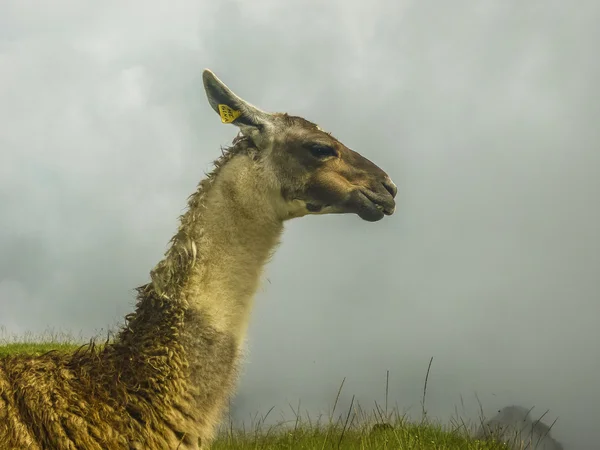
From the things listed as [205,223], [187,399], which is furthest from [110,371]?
[205,223]

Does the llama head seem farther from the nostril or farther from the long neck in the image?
the long neck

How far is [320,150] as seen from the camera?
16.3 feet

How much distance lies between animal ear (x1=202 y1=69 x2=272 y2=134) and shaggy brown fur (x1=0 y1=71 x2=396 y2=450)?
Result: 0.06 feet

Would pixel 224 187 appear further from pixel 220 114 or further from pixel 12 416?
pixel 12 416

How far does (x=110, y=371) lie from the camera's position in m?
3.85

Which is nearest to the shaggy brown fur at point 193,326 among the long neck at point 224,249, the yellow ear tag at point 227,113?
the long neck at point 224,249

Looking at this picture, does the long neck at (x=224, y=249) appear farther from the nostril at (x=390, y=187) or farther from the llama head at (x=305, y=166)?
the nostril at (x=390, y=187)

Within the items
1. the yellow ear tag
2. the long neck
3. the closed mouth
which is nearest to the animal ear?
the yellow ear tag

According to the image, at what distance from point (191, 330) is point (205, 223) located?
0.78 m

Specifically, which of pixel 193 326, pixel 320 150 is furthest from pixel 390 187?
pixel 193 326

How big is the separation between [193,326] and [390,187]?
6.68ft

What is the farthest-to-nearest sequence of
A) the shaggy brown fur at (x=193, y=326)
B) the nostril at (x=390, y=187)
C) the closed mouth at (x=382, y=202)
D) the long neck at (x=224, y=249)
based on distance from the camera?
the nostril at (x=390, y=187) < the closed mouth at (x=382, y=202) < the long neck at (x=224, y=249) < the shaggy brown fur at (x=193, y=326)

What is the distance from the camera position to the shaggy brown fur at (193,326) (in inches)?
143

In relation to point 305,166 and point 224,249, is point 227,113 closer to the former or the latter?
point 305,166
